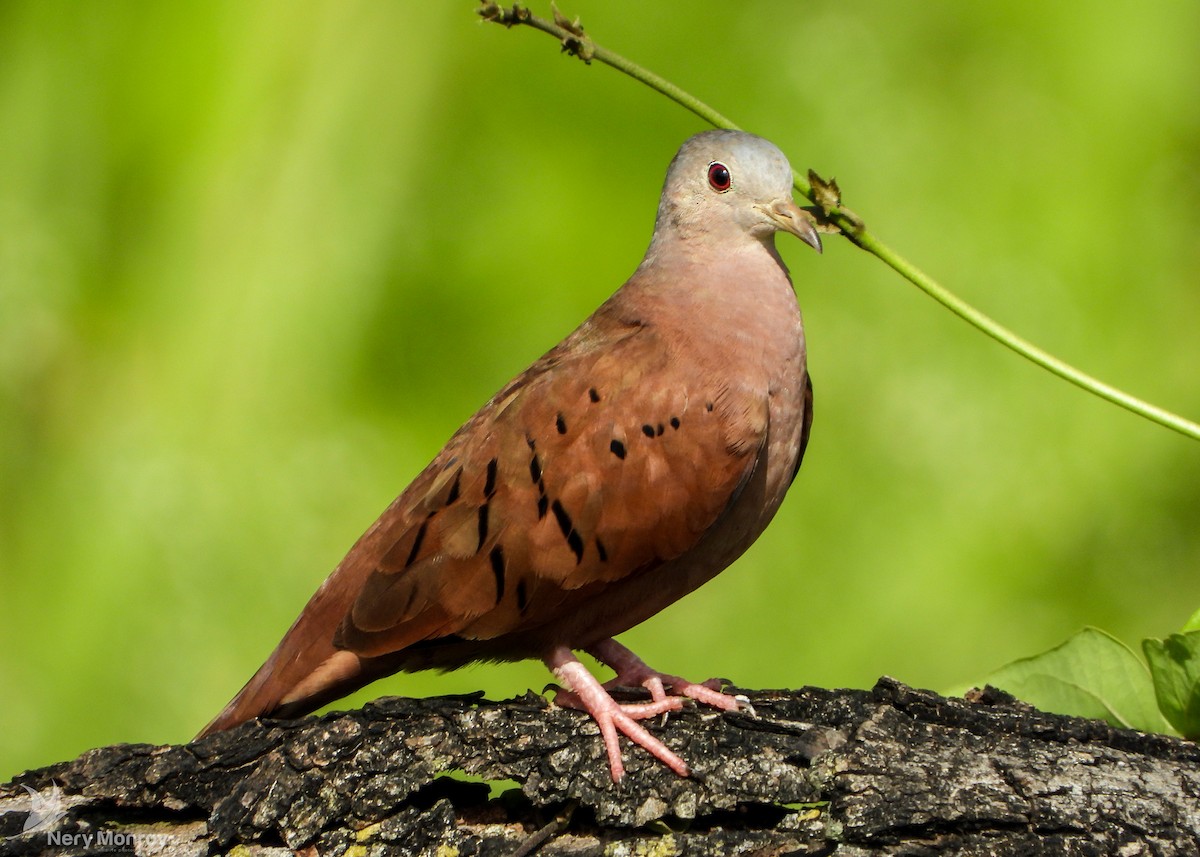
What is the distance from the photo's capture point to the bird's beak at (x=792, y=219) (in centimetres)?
304

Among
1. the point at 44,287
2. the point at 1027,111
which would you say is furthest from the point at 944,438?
the point at 44,287

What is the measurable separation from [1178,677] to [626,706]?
1.12 metres

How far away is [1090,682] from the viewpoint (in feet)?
9.24

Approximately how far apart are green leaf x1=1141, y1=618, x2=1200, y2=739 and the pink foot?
853 mm

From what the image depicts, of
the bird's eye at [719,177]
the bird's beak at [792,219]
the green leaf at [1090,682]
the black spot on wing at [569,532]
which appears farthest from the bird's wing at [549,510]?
the green leaf at [1090,682]

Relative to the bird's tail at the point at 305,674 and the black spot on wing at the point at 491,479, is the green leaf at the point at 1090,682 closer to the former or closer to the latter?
the black spot on wing at the point at 491,479

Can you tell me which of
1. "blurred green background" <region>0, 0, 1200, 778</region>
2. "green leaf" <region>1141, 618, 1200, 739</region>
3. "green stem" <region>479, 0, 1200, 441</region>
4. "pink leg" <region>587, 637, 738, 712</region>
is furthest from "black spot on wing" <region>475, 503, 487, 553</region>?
"blurred green background" <region>0, 0, 1200, 778</region>

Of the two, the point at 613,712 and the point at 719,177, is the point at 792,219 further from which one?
the point at 613,712

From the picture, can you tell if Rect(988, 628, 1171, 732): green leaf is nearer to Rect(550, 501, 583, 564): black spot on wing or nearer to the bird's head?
Rect(550, 501, 583, 564): black spot on wing

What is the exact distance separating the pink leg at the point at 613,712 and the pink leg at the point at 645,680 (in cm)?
8

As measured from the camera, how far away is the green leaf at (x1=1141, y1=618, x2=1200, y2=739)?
2529mm

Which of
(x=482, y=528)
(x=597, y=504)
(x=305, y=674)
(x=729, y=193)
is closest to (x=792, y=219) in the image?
(x=729, y=193)

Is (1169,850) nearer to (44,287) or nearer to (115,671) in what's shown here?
(115,671)

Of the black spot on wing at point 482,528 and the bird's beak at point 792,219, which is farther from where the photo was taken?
the bird's beak at point 792,219
